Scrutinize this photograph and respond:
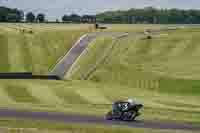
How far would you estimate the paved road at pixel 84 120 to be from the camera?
45.4 metres

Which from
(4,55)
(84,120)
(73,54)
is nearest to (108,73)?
(73,54)

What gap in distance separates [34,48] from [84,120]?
2826 inches

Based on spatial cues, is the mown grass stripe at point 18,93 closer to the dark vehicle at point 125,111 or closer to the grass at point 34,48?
the dark vehicle at point 125,111

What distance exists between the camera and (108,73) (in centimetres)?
9262

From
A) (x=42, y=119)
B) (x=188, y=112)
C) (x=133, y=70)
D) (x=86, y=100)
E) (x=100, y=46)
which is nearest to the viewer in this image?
(x=42, y=119)

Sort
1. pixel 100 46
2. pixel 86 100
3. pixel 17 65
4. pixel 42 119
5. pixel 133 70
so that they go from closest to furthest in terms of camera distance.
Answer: pixel 42 119 → pixel 86 100 → pixel 133 70 → pixel 17 65 → pixel 100 46

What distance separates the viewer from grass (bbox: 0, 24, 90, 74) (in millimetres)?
102125

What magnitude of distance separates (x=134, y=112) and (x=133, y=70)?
148ft

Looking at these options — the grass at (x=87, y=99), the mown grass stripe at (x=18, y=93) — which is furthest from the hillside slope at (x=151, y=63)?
the mown grass stripe at (x=18, y=93)

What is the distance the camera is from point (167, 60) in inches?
4134

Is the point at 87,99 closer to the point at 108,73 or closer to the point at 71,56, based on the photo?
the point at 108,73

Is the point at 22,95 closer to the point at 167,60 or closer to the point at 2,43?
the point at 167,60

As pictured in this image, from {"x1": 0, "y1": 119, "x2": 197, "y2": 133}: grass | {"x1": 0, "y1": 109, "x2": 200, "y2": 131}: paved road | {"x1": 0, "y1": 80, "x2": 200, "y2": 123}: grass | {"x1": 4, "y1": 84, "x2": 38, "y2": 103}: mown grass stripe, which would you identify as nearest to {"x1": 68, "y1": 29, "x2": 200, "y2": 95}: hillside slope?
{"x1": 0, "y1": 80, "x2": 200, "y2": 123}: grass

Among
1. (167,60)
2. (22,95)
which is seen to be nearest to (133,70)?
(167,60)
